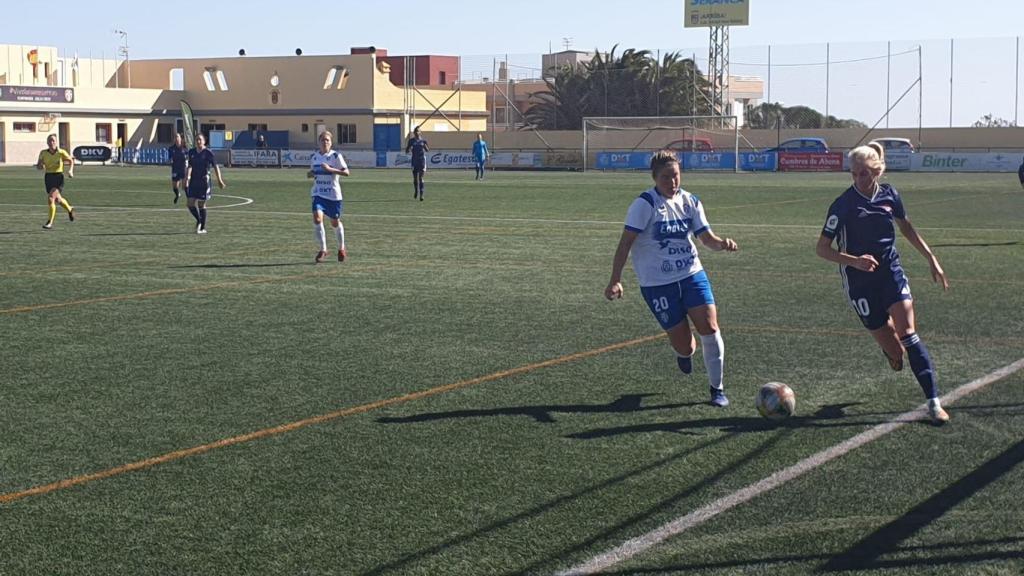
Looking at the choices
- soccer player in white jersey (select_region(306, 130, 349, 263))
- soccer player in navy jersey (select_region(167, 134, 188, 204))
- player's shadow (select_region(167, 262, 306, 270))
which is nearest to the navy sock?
player's shadow (select_region(167, 262, 306, 270))

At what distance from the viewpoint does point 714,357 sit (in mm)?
8703

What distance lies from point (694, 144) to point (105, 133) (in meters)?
39.4

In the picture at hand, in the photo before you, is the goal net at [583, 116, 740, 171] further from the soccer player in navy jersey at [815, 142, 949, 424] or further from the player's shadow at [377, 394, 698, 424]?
the player's shadow at [377, 394, 698, 424]

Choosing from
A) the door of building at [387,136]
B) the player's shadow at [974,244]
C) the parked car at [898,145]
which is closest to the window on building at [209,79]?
the door of building at [387,136]

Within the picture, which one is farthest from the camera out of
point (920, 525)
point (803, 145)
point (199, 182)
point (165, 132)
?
point (165, 132)

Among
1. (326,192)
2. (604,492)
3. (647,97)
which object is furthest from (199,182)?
(647,97)

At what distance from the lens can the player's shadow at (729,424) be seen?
7.95 meters

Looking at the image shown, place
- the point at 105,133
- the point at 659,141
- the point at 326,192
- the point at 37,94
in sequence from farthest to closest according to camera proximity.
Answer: the point at 105,133, the point at 37,94, the point at 659,141, the point at 326,192

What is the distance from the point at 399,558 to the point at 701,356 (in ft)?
17.8

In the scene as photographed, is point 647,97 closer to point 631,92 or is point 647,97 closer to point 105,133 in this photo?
point 631,92

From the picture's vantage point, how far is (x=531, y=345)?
11.2m

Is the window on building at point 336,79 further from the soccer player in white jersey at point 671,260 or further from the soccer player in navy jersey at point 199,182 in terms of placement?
the soccer player in white jersey at point 671,260

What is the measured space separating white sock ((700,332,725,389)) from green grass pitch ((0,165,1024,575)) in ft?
0.70

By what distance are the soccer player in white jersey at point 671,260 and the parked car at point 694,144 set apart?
54.5m
